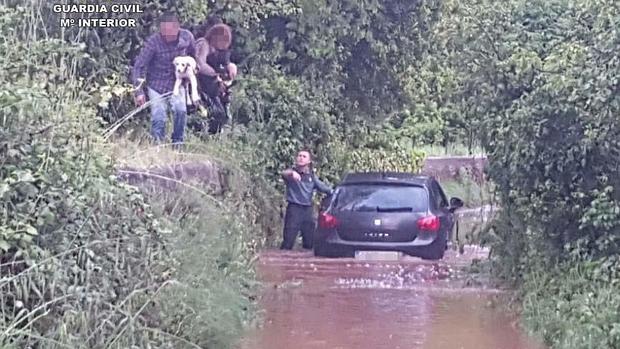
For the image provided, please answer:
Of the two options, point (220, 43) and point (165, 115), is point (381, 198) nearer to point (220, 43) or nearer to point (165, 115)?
point (220, 43)

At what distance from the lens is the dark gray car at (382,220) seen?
16406 millimetres

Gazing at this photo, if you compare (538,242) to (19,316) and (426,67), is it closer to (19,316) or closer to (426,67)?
(19,316)

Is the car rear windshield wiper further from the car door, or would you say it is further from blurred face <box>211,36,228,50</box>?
blurred face <box>211,36,228,50</box>

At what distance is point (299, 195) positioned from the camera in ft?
60.9

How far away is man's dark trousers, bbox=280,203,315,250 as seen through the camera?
1861cm

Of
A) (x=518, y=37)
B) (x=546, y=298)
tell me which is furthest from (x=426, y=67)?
(x=546, y=298)

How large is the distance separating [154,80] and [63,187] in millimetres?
5847

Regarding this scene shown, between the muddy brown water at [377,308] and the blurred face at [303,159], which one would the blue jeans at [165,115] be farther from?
the blurred face at [303,159]

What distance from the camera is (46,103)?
9.06 meters

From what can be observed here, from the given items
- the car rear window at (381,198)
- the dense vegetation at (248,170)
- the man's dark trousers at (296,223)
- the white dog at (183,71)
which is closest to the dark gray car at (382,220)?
the car rear window at (381,198)

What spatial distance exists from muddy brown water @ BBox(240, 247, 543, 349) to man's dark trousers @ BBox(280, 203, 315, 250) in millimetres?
1667

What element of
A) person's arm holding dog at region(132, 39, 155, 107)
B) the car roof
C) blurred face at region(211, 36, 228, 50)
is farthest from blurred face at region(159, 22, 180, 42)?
the car roof

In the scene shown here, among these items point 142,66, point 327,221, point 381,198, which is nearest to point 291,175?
point 327,221

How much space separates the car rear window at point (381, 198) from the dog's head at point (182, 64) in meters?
3.37
